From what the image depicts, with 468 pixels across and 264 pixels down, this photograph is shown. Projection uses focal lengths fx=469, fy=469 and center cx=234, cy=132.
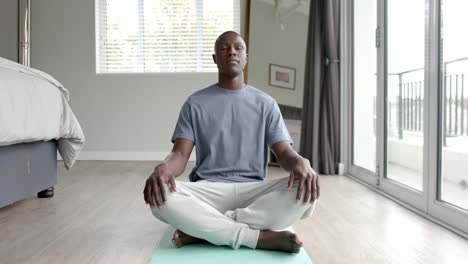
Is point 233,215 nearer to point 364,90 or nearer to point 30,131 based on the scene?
point 30,131

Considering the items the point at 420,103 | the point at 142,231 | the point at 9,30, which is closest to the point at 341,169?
the point at 420,103

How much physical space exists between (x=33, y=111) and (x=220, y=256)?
1.46 metres

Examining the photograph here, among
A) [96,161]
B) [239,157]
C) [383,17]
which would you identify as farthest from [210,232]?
[96,161]

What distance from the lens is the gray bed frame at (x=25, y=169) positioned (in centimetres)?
237

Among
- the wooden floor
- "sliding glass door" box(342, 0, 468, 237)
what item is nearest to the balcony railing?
"sliding glass door" box(342, 0, 468, 237)

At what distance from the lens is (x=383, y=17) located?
3.20 meters

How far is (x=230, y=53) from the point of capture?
6.15 feet

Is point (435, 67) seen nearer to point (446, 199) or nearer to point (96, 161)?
point (446, 199)

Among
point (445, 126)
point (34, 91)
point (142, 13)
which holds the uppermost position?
point (142, 13)

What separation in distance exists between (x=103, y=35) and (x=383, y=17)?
10.9 ft

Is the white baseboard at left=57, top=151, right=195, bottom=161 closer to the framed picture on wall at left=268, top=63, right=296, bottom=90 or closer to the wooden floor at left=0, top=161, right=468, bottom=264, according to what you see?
the framed picture on wall at left=268, top=63, right=296, bottom=90

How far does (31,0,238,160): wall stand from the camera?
5.27 meters

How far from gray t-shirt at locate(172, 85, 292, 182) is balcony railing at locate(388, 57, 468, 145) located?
986 mm

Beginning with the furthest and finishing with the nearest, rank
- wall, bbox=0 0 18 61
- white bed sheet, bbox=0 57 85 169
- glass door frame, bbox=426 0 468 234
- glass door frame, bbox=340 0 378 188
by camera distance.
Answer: wall, bbox=0 0 18 61 → glass door frame, bbox=340 0 378 188 → glass door frame, bbox=426 0 468 234 → white bed sheet, bbox=0 57 85 169
